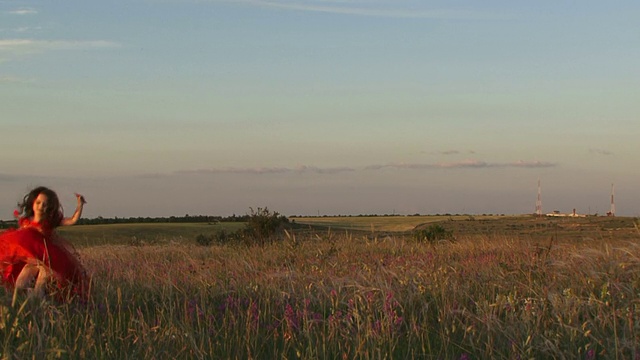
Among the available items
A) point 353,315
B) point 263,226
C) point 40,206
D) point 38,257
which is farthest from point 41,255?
point 263,226

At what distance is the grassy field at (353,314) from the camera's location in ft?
18.3

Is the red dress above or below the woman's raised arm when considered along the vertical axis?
below

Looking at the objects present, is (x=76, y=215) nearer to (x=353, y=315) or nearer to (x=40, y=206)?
(x=40, y=206)

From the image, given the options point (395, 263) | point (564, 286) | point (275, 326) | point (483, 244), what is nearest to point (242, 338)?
point (275, 326)

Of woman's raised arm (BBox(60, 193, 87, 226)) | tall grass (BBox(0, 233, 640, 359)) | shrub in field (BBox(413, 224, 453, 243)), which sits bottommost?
tall grass (BBox(0, 233, 640, 359))

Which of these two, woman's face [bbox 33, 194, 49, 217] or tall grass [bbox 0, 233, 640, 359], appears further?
woman's face [bbox 33, 194, 49, 217]

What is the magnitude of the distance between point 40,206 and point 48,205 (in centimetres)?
8

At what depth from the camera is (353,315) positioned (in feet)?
20.4

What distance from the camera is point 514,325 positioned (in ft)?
20.7

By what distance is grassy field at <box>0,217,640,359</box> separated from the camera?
18.3ft

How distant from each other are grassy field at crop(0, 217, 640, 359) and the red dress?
295 mm

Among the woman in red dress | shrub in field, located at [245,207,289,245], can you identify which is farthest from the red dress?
shrub in field, located at [245,207,289,245]

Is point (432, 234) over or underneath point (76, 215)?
underneath

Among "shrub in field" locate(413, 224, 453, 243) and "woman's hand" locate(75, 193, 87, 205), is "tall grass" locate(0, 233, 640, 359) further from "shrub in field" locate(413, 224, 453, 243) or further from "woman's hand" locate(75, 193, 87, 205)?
"shrub in field" locate(413, 224, 453, 243)
